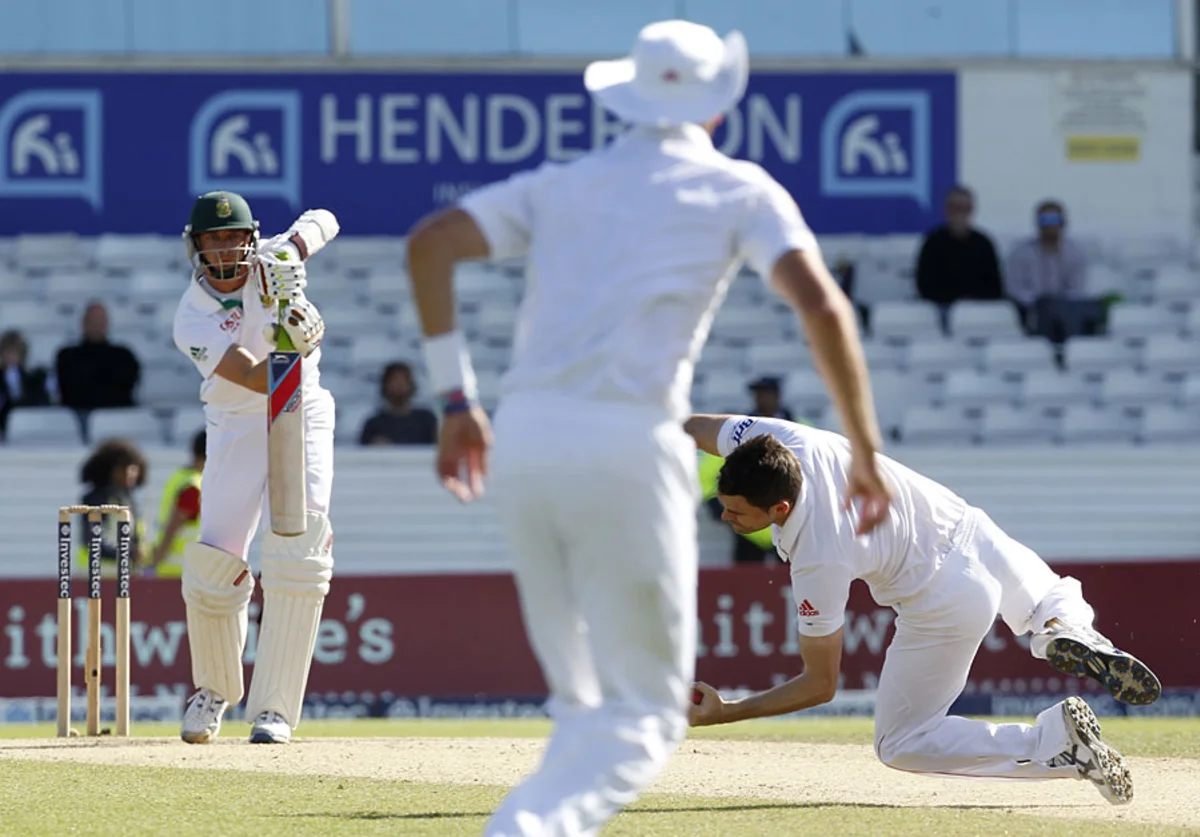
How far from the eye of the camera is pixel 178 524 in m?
12.3

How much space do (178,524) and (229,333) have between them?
492cm

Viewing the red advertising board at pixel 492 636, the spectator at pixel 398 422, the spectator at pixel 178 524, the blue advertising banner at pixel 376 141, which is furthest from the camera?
the blue advertising banner at pixel 376 141

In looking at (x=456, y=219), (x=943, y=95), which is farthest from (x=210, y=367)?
(x=943, y=95)

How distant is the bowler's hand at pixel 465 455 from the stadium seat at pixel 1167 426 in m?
11.0

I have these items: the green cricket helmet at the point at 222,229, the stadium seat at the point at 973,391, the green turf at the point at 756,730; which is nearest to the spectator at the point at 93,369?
the green turf at the point at 756,730

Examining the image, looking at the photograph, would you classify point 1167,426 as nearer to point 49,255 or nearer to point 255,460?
point 49,255

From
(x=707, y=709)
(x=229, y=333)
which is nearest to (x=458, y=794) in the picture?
(x=707, y=709)

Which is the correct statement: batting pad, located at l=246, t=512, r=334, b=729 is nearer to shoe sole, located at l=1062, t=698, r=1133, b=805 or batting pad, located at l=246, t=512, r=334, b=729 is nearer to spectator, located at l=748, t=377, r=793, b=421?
shoe sole, located at l=1062, t=698, r=1133, b=805

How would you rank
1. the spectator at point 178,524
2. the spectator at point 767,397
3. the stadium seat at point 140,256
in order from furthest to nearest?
the stadium seat at point 140,256 → the spectator at point 767,397 → the spectator at point 178,524

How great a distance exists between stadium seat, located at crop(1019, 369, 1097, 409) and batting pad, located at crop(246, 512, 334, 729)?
800 centimetres

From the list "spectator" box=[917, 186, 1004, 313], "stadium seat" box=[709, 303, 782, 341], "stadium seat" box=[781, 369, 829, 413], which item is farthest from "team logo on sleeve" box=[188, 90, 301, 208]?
"spectator" box=[917, 186, 1004, 313]

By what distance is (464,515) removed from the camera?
45.1ft

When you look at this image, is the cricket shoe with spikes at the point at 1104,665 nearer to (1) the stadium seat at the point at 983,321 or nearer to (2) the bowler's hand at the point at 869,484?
(2) the bowler's hand at the point at 869,484

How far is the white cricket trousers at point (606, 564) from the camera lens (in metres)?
4.22
